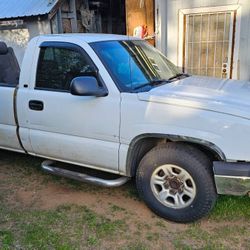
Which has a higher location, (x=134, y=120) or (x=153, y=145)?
(x=134, y=120)

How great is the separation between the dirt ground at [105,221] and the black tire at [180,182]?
5.8 inches

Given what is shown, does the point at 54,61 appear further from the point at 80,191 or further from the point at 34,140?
the point at 80,191

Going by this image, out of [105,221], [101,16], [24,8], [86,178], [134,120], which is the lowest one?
[105,221]

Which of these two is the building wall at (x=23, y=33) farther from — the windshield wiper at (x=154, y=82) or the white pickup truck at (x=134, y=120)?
the windshield wiper at (x=154, y=82)

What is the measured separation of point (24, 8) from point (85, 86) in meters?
8.09

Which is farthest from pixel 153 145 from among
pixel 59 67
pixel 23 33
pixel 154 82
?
pixel 23 33

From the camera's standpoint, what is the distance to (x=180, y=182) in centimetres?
320

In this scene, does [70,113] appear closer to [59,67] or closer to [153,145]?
[59,67]

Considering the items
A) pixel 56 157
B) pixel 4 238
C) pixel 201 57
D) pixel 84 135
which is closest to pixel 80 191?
pixel 56 157

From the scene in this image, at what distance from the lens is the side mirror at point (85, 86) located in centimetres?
323

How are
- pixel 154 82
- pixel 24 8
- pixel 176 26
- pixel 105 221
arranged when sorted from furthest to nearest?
pixel 24 8 → pixel 176 26 → pixel 154 82 → pixel 105 221

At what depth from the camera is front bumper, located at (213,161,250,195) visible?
9.26 feet

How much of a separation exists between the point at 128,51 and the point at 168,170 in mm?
1525

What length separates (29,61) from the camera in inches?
153
